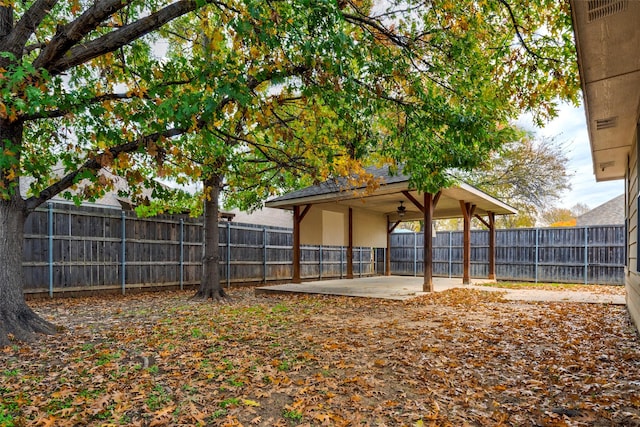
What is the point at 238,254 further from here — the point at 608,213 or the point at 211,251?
the point at 608,213

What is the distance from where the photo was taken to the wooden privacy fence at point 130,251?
8164 mm

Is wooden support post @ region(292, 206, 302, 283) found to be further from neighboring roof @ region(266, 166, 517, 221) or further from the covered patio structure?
neighboring roof @ region(266, 166, 517, 221)

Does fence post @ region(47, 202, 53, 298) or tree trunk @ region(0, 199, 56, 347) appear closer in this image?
tree trunk @ region(0, 199, 56, 347)

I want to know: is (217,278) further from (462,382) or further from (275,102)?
(462,382)

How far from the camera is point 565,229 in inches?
511

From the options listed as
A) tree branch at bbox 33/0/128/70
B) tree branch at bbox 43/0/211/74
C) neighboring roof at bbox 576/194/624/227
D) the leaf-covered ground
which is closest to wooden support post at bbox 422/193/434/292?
the leaf-covered ground

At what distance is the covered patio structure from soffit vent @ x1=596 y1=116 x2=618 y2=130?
11.7ft

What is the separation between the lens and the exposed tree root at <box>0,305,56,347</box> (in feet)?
14.4

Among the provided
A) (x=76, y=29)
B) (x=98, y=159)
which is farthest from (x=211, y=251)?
(x=76, y=29)

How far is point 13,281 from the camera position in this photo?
4699 millimetres

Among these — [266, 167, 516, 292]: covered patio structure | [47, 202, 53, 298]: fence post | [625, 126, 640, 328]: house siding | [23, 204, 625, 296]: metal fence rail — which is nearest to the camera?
[625, 126, 640, 328]: house siding

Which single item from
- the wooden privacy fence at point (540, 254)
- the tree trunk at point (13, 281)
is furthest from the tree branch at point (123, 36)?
the wooden privacy fence at point (540, 254)

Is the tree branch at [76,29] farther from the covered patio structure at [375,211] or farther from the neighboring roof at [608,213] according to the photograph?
the neighboring roof at [608,213]

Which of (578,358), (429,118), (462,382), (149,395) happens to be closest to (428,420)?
(462,382)
